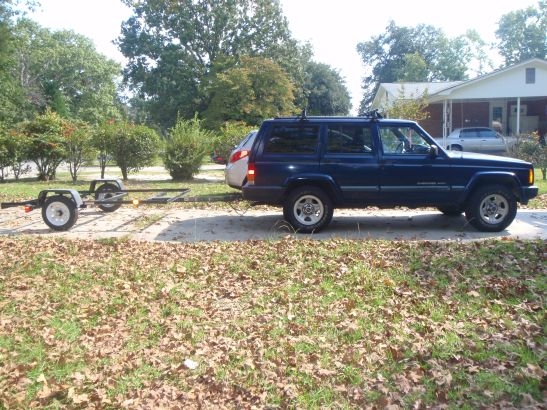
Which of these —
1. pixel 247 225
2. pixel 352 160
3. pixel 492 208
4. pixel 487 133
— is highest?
pixel 487 133

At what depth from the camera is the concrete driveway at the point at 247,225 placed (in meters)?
9.23

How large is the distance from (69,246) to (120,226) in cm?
211

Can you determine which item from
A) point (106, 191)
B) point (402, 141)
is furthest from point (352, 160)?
point (106, 191)

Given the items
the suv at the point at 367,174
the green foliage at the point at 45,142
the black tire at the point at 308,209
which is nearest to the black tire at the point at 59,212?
the suv at the point at 367,174

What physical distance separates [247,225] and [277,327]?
5.66m

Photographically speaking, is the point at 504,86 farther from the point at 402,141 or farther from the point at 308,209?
the point at 308,209

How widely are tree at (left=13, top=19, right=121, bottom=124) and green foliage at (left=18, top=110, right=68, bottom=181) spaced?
44.5 metres

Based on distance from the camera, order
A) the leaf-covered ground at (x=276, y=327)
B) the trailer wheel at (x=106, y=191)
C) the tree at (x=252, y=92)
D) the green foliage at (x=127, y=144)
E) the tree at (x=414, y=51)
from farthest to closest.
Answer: the tree at (x=414, y=51), the tree at (x=252, y=92), the green foliage at (x=127, y=144), the trailer wheel at (x=106, y=191), the leaf-covered ground at (x=276, y=327)

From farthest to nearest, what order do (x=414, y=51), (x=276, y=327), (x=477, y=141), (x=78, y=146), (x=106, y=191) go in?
(x=414, y=51) → (x=477, y=141) → (x=78, y=146) → (x=106, y=191) → (x=276, y=327)

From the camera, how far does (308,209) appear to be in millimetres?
9375

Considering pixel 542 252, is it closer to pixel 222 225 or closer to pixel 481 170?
pixel 481 170

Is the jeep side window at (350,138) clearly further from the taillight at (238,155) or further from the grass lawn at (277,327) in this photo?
the taillight at (238,155)

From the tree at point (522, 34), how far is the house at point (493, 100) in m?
54.7

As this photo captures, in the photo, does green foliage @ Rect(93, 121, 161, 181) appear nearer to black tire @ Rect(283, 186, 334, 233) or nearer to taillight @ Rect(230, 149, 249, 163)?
taillight @ Rect(230, 149, 249, 163)
